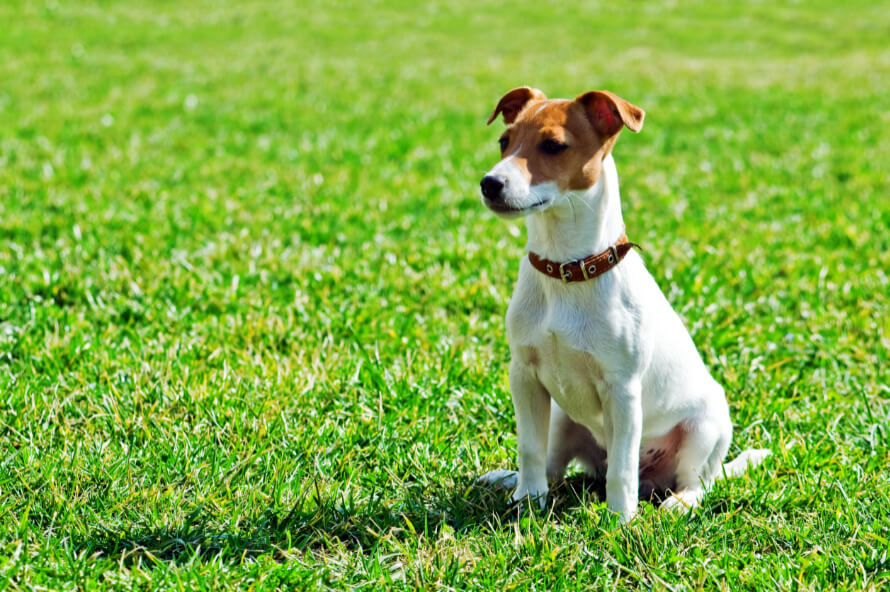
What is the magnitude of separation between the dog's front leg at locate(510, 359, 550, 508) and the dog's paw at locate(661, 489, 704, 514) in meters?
0.45

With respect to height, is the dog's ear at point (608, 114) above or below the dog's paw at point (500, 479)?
above

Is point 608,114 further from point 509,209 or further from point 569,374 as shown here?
point 569,374

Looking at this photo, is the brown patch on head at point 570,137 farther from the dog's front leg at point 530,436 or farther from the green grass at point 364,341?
the green grass at point 364,341

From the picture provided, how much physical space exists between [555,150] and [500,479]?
132cm

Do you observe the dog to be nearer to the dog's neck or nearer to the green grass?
the dog's neck

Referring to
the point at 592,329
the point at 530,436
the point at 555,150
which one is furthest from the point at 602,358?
the point at 555,150

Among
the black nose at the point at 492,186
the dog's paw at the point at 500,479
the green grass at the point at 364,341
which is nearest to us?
the black nose at the point at 492,186

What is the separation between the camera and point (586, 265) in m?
2.95

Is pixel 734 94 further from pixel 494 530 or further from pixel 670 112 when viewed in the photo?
pixel 494 530

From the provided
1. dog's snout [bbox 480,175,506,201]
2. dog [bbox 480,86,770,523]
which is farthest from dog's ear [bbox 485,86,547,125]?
dog's snout [bbox 480,175,506,201]

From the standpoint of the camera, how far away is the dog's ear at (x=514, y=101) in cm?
315

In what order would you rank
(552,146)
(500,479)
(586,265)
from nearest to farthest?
(552,146)
(586,265)
(500,479)

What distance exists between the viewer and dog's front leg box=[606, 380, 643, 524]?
298cm

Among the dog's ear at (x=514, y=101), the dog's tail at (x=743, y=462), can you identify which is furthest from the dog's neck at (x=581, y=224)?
the dog's tail at (x=743, y=462)
